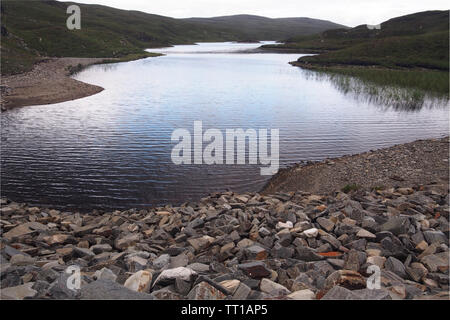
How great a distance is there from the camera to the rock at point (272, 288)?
6.77m

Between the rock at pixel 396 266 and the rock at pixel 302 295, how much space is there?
2.42 metres

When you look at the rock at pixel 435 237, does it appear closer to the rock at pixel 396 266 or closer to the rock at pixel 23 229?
the rock at pixel 396 266

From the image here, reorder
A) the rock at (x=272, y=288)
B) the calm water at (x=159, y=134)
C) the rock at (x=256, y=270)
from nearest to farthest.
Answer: the rock at (x=272, y=288) → the rock at (x=256, y=270) → the calm water at (x=159, y=134)

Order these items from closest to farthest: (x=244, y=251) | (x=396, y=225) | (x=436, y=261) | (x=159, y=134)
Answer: (x=436, y=261), (x=244, y=251), (x=396, y=225), (x=159, y=134)

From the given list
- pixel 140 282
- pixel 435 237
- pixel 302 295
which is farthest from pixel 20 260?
pixel 435 237

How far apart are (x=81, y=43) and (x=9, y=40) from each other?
1097 inches

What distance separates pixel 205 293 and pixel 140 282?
1521mm

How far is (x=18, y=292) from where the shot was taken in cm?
663

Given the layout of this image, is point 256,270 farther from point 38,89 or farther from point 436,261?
point 38,89

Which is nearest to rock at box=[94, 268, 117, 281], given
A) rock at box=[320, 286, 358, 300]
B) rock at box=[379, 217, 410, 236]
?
rock at box=[320, 286, 358, 300]

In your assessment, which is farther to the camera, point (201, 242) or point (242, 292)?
point (201, 242)

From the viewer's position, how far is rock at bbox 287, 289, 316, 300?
6.46 metres

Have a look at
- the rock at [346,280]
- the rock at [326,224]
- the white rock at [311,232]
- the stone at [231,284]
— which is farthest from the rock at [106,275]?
the rock at [326,224]

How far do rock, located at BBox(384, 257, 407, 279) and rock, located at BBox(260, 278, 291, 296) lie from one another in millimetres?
2751
